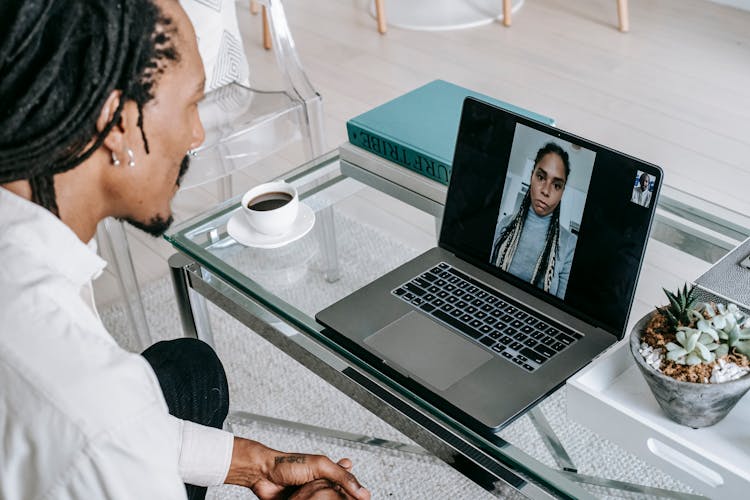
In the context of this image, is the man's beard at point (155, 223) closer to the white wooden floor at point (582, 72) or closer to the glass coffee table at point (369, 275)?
the glass coffee table at point (369, 275)

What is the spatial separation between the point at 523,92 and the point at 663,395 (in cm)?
196

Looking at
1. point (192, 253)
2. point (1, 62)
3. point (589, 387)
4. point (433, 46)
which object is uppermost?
point (1, 62)

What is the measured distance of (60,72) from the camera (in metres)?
0.75

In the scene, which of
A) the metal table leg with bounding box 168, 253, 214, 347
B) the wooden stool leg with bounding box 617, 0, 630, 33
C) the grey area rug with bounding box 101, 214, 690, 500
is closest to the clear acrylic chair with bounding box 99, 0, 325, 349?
the grey area rug with bounding box 101, 214, 690, 500

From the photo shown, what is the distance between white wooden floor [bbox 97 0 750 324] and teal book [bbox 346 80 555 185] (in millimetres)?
851

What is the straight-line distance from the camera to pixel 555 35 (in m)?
3.04

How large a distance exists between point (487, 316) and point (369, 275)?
193 millimetres

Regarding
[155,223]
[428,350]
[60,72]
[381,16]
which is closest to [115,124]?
[60,72]

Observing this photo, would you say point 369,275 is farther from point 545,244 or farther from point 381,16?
point 381,16

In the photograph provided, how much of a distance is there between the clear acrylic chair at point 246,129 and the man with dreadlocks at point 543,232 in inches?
30.3

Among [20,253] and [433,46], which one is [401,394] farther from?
[433,46]

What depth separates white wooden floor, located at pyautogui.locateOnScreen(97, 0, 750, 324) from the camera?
2324mm

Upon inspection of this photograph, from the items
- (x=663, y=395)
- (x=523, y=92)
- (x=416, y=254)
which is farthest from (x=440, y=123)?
(x=523, y=92)

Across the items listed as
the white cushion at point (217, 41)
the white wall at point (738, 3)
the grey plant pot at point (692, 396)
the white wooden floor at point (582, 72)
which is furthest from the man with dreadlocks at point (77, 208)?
the white wall at point (738, 3)
